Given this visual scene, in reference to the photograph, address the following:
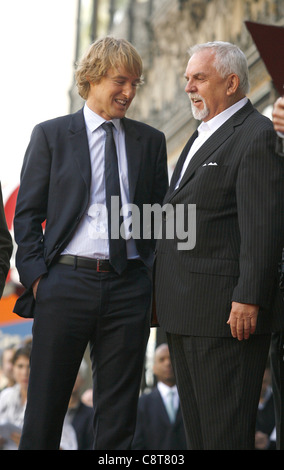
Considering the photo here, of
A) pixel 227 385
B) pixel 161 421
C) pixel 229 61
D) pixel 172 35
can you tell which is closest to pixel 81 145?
pixel 229 61

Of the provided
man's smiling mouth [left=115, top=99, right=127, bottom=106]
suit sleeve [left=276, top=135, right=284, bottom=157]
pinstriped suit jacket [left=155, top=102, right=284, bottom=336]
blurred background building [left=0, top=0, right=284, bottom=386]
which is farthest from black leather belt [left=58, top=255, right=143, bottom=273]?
blurred background building [left=0, top=0, right=284, bottom=386]

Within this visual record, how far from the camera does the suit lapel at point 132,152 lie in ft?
11.0

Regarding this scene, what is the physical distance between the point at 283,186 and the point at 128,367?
0.97m

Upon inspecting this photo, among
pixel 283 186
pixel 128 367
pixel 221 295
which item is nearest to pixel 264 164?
pixel 283 186

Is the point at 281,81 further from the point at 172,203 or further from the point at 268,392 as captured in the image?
the point at 268,392

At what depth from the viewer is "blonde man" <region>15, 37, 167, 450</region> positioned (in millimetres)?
3160

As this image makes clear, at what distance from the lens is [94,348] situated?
3238mm

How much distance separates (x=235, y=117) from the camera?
125 inches

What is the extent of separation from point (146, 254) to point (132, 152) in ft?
1.51

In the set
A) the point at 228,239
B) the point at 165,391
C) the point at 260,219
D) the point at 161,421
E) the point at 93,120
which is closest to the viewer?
the point at 260,219

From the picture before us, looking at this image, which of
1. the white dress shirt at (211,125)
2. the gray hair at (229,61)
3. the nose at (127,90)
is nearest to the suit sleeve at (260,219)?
the white dress shirt at (211,125)

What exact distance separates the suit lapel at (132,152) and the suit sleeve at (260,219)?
0.56m

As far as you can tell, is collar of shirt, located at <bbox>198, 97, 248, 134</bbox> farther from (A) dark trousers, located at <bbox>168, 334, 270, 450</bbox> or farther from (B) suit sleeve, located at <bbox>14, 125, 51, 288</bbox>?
(A) dark trousers, located at <bbox>168, 334, 270, 450</bbox>

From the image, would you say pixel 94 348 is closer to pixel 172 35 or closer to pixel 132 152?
pixel 132 152
